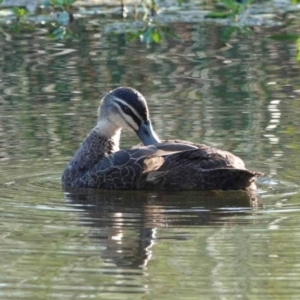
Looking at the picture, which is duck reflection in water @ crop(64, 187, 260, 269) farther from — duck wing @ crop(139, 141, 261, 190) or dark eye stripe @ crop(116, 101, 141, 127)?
dark eye stripe @ crop(116, 101, 141, 127)

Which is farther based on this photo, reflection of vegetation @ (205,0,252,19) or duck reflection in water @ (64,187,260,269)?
reflection of vegetation @ (205,0,252,19)

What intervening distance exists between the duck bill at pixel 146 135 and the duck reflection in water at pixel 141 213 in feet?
2.16

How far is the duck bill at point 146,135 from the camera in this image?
10.2 metres

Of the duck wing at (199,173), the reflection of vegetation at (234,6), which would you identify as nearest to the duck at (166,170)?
the duck wing at (199,173)

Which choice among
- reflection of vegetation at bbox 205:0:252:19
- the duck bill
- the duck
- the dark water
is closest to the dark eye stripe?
the duck bill

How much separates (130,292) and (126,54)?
1005cm

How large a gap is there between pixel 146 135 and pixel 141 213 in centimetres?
154

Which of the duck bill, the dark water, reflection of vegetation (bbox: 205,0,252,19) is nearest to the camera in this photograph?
the dark water

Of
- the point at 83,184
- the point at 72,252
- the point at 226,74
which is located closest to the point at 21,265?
the point at 72,252

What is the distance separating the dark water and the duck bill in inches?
27.5

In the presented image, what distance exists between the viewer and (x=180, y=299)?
6535mm

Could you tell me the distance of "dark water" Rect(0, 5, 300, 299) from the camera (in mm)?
7008

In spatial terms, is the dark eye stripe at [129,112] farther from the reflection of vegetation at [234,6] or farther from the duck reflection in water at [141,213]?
the reflection of vegetation at [234,6]

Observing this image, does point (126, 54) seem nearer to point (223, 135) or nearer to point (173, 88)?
point (173, 88)
